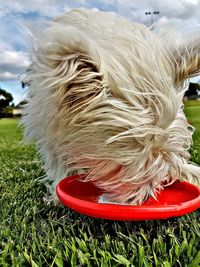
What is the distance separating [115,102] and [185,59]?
23.2 inches

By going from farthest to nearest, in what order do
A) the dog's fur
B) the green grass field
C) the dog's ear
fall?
1. the dog's ear
2. the green grass field
3. the dog's fur

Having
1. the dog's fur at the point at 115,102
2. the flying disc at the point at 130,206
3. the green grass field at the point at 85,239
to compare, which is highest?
the dog's fur at the point at 115,102

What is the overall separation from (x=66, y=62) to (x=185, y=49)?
86cm

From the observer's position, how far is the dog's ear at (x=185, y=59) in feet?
8.11

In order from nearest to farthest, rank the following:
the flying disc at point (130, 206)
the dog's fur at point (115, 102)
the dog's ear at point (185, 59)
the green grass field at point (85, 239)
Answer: the dog's fur at point (115, 102), the green grass field at point (85, 239), the flying disc at point (130, 206), the dog's ear at point (185, 59)

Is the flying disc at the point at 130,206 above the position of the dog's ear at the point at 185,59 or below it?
below

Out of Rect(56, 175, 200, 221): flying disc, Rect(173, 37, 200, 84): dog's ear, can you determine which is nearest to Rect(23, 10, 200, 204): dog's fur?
Rect(173, 37, 200, 84): dog's ear

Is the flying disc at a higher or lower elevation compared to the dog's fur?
lower

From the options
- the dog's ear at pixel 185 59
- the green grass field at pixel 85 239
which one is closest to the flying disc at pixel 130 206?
the green grass field at pixel 85 239

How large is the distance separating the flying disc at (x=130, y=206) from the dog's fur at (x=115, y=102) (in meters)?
0.14

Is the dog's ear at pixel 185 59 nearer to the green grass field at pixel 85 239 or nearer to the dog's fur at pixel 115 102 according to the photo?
the dog's fur at pixel 115 102

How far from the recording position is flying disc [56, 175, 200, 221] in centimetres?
232

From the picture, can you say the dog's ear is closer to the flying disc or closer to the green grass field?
the flying disc

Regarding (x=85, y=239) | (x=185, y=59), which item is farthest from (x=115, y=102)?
(x=85, y=239)
